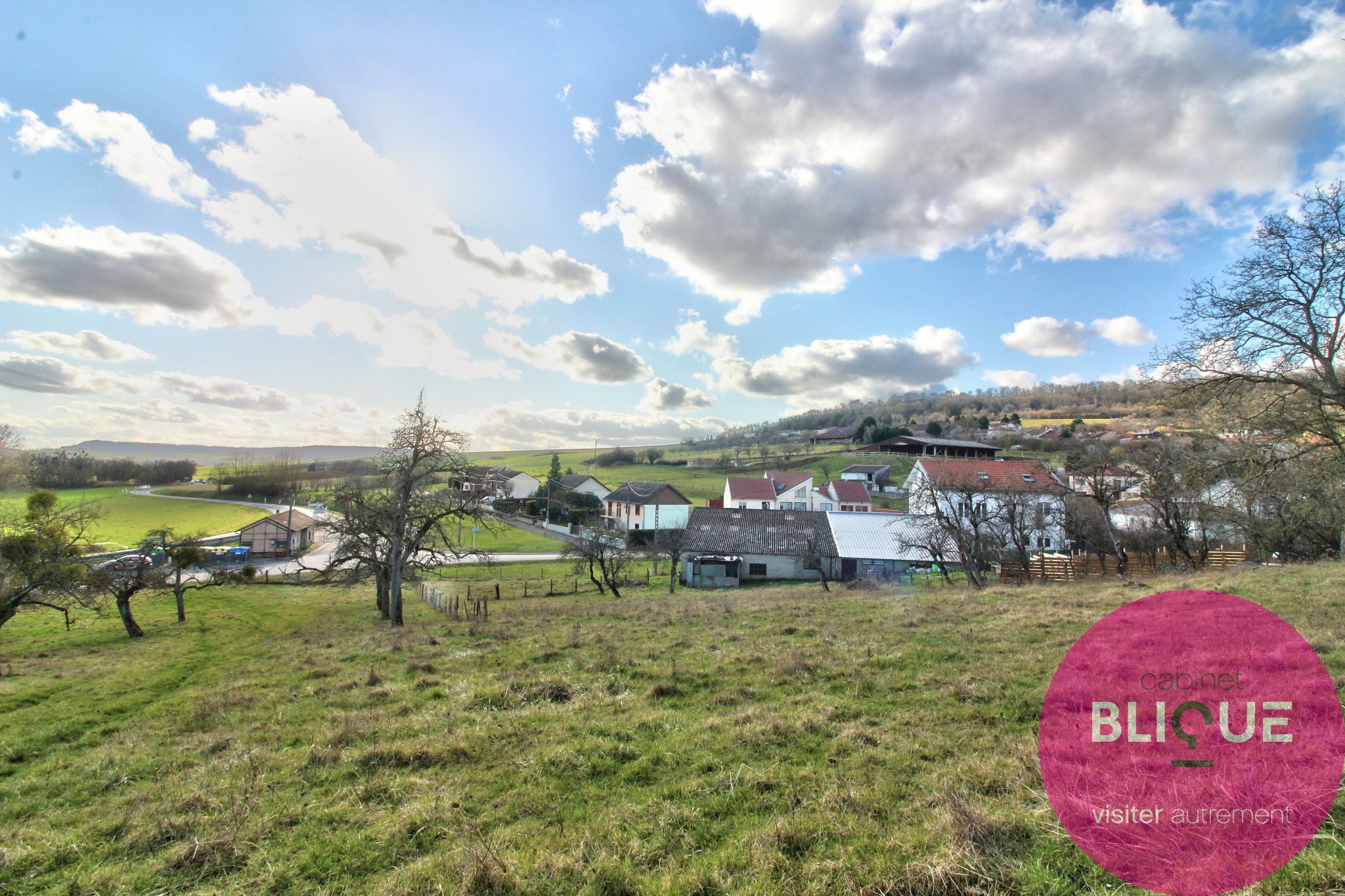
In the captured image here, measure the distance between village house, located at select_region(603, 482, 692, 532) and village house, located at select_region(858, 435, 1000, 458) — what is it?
4414 centimetres

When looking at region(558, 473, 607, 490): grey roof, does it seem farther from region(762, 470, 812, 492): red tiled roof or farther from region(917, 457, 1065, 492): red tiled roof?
region(917, 457, 1065, 492): red tiled roof

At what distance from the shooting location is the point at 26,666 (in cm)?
1521

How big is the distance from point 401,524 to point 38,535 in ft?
32.5

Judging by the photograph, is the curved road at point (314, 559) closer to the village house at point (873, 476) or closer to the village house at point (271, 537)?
the village house at point (271, 537)

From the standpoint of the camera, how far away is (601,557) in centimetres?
3422

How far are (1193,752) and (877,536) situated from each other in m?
39.9

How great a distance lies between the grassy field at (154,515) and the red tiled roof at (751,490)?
59.0 metres

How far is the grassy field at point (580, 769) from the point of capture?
4.21 meters

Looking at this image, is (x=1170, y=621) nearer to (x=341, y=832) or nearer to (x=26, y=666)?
(x=341, y=832)

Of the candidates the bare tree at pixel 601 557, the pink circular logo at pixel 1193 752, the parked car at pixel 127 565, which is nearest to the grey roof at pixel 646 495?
the bare tree at pixel 601 557

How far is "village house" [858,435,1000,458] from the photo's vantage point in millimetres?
91062

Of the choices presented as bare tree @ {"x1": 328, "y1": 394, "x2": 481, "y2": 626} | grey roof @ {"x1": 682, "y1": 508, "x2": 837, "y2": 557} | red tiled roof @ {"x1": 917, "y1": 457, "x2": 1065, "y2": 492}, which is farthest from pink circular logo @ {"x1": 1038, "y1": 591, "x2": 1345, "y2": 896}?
red tiled roof @ {"x1": 917, "y1": 457, "x2": 1065, "y2": 492}

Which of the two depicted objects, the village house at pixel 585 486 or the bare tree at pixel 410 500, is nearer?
the bare tree at pixel 410 500

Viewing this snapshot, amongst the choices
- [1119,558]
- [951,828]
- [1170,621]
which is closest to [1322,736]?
[951,828]
